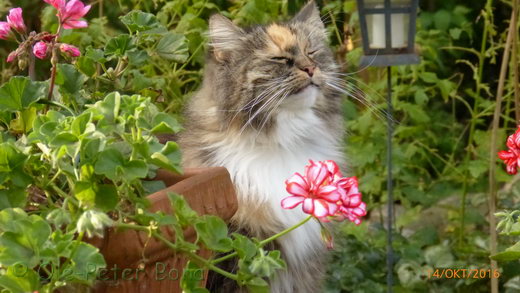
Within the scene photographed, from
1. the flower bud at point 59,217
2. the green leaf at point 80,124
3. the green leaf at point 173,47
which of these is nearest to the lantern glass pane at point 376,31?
the green leaf at point 173,47

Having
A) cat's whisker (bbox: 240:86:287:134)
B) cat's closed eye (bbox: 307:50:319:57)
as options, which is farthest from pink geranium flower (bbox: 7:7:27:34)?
cat's closed eye (bbox: 307:50:319:57)

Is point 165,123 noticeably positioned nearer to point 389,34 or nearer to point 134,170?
point 134,170

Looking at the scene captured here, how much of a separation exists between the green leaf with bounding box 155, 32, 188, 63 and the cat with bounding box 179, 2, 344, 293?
0.40 m

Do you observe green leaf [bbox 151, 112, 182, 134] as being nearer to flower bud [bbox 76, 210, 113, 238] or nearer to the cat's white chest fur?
flower bud [bbox 76, 210, 113, 238]

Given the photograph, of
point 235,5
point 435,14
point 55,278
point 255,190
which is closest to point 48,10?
point 235,5

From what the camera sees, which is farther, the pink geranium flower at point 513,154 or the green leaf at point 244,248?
the pink geranium flower at point 513,154

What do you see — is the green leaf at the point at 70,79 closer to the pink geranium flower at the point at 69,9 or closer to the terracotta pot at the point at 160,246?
the pink geranium flower at the point at 69,9

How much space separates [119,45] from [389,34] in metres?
1.52

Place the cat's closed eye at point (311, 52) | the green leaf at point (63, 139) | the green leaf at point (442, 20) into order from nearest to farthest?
the green leaf at point (63, 139)
the cat's closed eye at point (311, 52)
the green leaf at point (442, 20)

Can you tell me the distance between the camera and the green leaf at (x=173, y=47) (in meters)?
2.07

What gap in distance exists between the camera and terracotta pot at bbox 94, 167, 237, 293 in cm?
150

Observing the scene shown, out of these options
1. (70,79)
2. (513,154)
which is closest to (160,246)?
(70,79)

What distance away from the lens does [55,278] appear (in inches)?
53.6

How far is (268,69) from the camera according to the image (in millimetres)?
2445
